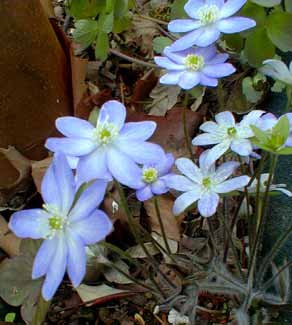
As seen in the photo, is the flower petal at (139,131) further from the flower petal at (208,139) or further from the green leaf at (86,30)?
the green leaf at (86,30)

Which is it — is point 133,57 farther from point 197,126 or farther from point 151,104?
point 197,126

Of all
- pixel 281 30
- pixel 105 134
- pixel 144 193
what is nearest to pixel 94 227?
pixel 105 134

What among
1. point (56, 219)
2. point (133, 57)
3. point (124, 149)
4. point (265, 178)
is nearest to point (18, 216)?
point (56, 219)

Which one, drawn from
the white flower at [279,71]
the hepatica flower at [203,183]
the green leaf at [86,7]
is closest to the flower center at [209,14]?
the white flower at [279,71]

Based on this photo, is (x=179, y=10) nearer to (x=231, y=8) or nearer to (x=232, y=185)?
(x=231, y=8)

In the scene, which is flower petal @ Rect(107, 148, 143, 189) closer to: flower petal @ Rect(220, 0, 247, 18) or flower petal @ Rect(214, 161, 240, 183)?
flower petal @ Rect(214, 161, 240, 183)

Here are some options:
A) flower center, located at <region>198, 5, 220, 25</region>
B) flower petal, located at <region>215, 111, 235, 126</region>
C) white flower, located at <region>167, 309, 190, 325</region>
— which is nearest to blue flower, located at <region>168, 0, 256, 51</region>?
flower center, located at <region>198, 5, 220, 25</region>

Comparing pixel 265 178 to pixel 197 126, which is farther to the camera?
pixel 197 126
